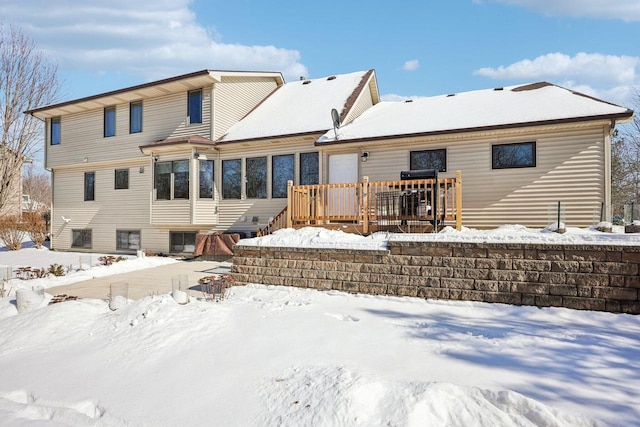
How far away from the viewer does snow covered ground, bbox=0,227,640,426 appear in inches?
118

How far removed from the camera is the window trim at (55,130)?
17.5 metres

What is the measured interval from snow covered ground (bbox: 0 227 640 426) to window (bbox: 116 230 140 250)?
32.6 feet

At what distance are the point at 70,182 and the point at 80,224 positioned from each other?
2116 millimetres

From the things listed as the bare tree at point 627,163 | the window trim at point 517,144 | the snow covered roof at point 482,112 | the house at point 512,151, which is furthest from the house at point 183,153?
the bare tree at point 627,163

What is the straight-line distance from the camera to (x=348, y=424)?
289 cm

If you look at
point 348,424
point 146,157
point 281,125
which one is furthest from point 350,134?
point 348,424

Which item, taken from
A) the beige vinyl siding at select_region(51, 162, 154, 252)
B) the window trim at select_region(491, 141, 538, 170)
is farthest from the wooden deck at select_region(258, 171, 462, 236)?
the beige vinyl siding at select_region(51, 162, 154, 252)

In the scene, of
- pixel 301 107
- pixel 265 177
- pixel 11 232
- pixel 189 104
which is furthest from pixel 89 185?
pixel 301 107

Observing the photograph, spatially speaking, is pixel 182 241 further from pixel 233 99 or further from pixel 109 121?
pixel 109 121

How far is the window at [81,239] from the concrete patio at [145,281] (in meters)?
7.61

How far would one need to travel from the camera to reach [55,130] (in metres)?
17.6

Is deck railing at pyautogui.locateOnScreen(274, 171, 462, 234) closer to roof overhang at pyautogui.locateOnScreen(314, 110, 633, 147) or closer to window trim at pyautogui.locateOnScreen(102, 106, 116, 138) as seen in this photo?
roof overhang at pyautogui.locateOnScreen(314, 110, 633, 147)

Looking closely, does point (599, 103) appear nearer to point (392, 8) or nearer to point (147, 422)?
point (392, 8)

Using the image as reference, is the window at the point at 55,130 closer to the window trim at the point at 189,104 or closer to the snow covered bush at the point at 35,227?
the snow covered bush at the point at 35,227
